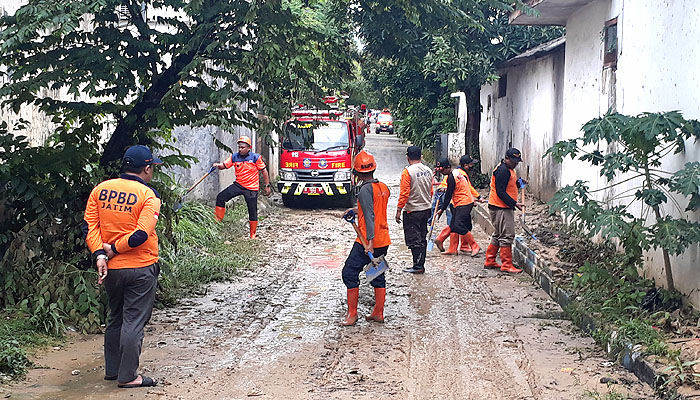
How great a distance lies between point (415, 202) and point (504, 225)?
1.35 meters

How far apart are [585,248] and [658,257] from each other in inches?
93.2

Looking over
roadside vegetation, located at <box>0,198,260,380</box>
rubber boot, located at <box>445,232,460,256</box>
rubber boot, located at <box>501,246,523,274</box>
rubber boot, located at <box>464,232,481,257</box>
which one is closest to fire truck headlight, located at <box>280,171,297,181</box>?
rubber boot, located at <box>445,232,460,256</box>

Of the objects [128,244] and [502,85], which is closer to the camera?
[128,244]

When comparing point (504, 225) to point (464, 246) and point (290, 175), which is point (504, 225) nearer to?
point (464, 246)

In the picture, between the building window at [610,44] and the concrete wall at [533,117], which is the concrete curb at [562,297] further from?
the building window at [610,44]

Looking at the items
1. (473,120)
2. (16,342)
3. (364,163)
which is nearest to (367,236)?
(364,163)

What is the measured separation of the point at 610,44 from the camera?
1115cm

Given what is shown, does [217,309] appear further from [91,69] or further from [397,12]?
[397,12]

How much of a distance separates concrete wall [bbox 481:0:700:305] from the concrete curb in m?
0.94

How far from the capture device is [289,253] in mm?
12641

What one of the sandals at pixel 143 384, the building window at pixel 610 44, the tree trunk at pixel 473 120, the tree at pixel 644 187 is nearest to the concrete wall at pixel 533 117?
the tree trunk at pixel 473 120

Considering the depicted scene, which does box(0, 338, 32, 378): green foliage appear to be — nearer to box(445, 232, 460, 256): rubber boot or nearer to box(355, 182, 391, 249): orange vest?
box(355, 182, 391, 249): orange vest

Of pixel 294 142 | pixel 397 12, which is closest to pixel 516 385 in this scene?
pixel 397 12

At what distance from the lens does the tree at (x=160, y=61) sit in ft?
23.5
